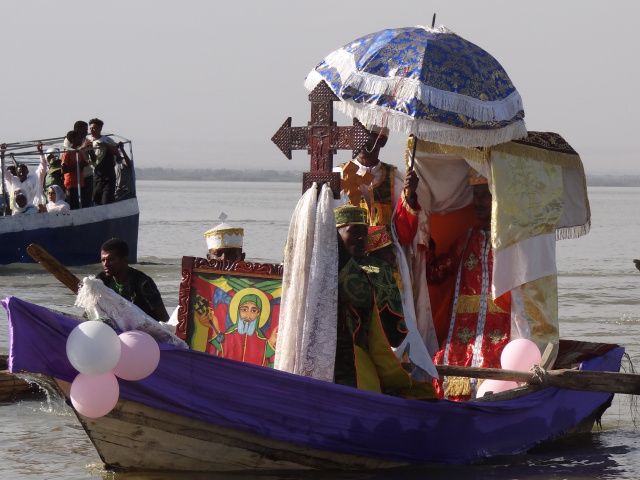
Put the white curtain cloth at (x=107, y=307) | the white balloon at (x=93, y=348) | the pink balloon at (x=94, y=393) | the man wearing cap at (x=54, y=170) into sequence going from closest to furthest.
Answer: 1. the white balloon at (x=93, y=348)
2. the pink balloon at (x=94, y=393)
3. the white curtain cloth at (x=107, y=307)
4. the man wearing cap at (x=54, y=170)

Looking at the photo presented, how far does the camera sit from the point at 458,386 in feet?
27.1

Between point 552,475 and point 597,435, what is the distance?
1556 millimetres

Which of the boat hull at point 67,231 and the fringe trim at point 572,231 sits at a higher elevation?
the fringe trim at point 572,231

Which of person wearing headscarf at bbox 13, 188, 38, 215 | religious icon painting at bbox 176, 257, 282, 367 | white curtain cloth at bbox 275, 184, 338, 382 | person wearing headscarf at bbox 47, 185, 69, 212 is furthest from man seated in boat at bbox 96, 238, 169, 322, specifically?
person wearing headscarf at bbox 13, 188, 38, 215

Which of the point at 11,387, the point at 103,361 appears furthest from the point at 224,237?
the point at 11,387

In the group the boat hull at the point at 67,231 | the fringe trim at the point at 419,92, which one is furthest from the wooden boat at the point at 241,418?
the boat hull at the point at 67,231

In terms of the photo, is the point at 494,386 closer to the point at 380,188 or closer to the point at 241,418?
the point at 380,188

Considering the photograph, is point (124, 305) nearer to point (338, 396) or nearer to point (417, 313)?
point (338, 396)

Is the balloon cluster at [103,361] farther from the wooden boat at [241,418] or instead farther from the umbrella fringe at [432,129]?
the umbrella fringe at [432,129]

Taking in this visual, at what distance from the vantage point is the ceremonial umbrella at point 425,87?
730 cm

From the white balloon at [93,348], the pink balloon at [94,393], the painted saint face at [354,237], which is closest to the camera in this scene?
the white balloon at [93,348]

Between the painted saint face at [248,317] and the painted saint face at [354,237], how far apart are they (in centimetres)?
94

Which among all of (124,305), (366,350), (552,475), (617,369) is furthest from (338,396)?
(617,369)

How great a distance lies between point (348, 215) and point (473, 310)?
2298 millimetres
